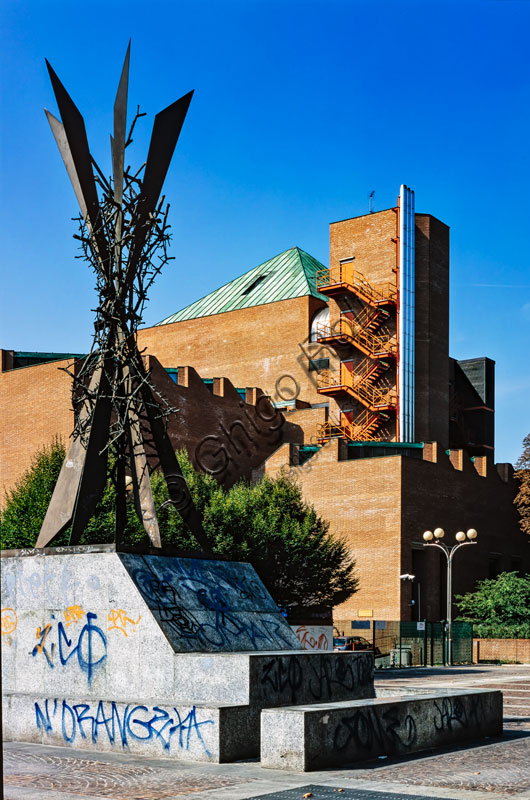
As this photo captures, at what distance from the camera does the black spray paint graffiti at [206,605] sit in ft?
41.0

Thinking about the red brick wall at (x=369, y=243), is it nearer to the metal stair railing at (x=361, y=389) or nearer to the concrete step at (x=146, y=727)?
the metal stair railing at (x=361, y=389)

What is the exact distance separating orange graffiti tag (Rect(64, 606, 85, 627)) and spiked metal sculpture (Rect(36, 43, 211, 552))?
4.44 feet

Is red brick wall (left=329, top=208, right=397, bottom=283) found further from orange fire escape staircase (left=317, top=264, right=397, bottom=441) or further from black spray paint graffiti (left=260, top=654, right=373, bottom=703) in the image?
black spray paint graffiti (left=260, top=654, right=373, bottom=703)

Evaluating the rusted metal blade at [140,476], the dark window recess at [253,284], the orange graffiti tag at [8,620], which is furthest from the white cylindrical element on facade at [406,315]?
the orange graffiti tag at [8,620]

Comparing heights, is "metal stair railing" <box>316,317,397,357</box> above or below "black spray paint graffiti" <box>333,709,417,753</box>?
above

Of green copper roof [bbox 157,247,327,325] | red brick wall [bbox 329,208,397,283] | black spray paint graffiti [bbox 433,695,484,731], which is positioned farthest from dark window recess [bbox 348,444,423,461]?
black spray paint graffiti [bbox 433,695,484,731]

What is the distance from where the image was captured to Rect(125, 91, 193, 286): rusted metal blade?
48.9ft

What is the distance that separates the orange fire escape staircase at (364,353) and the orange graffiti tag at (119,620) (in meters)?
42.6

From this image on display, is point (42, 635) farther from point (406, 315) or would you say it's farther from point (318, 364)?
point (318, 364)

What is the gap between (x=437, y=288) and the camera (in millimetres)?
56125

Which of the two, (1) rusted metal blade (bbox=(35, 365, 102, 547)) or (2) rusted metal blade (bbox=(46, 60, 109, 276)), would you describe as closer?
(1) rusted metal blade (bbox=(35, 365, 102, 547))

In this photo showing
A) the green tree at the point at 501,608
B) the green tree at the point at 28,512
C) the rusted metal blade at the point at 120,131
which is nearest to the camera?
the rusted metal blade at the point at 120,131

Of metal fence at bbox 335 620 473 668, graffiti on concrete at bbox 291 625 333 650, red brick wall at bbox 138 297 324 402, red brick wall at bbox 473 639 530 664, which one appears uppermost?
red brick wall at bbox 138 297 324 402

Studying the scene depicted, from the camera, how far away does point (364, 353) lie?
56156 millimetres
